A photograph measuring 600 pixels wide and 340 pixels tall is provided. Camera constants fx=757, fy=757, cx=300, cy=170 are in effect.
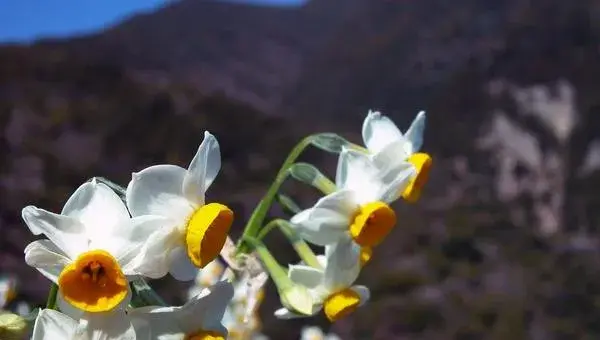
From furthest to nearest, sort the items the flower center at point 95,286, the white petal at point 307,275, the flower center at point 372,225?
the white petal at point 307,275, the flower center at point 372,225, the flower center at point 95,286

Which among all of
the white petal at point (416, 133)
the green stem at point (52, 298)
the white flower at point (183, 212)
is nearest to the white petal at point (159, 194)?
the white flower at point (183, 212)

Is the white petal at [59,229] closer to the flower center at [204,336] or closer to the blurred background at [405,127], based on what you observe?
the flower center at [204,336]

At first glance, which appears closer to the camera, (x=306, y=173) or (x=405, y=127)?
(x=306, y=173)

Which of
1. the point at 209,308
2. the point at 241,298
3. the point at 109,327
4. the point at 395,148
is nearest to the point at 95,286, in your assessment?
the point at 109,327

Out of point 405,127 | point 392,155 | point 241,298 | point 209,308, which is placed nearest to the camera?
point 209,308

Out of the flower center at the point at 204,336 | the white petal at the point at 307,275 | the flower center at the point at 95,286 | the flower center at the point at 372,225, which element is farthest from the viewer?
the white petal at the point at 307,275

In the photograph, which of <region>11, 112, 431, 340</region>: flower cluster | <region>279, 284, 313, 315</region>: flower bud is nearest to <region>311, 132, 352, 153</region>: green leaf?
<region>11, 112, 431, 340</region>: flower cluster

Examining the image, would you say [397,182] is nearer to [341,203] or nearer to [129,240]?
[341,203]
